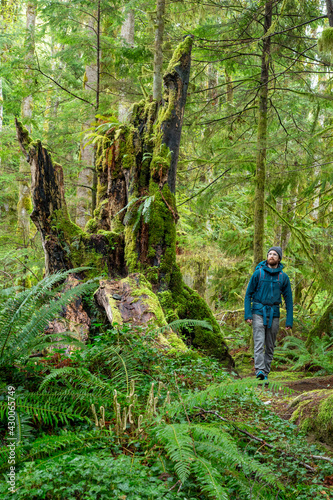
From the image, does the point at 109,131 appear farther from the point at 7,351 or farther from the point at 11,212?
the point at 11,212

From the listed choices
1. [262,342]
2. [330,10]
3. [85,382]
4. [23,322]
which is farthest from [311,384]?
[330,10]

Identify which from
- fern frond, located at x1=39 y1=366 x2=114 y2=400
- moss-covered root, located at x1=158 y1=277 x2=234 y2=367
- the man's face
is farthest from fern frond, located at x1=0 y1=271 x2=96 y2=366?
the man's face

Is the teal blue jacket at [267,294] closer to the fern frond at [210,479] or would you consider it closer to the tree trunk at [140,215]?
the tree trunk at [140,215]

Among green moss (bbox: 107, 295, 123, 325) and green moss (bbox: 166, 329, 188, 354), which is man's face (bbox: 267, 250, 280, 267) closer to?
green moss (bbox: 166, 329, 188, 354)

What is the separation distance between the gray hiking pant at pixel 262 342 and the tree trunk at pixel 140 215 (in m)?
0.67

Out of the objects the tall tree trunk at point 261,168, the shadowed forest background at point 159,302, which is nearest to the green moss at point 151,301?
the shadowed forest background at point 159,302

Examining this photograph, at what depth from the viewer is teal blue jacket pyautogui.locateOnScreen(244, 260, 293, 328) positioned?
238 inches

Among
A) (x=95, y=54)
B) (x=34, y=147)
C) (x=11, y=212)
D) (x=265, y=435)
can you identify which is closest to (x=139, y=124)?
(x=34, y=147)

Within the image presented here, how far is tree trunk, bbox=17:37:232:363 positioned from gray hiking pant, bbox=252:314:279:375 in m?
0.67

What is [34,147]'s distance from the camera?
21.8 ft

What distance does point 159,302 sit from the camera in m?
6.05

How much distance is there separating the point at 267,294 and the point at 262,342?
0.79 metres

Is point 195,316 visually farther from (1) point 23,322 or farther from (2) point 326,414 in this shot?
(1) point 23,322

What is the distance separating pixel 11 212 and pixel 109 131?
16242mm
